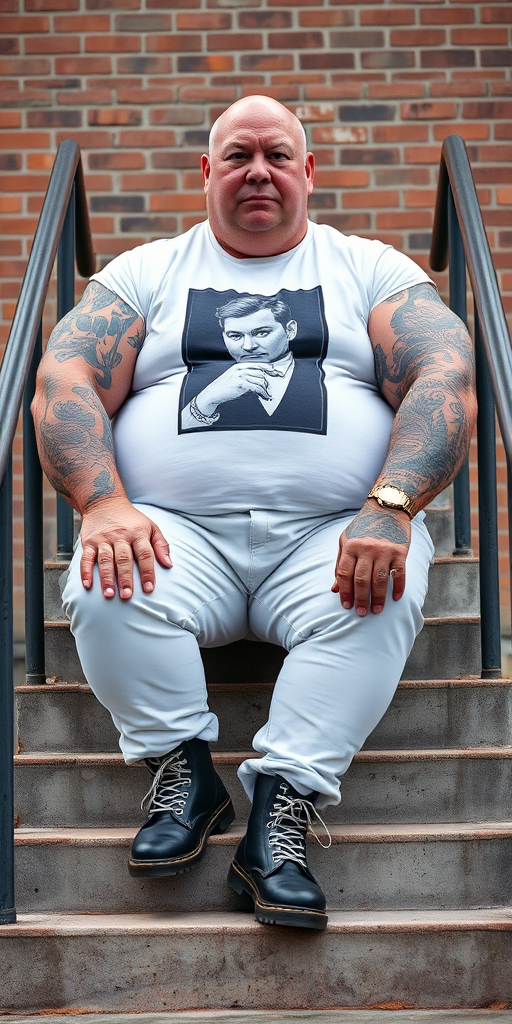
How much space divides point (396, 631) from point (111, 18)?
9.32ft

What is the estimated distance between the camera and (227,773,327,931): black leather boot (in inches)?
68.3

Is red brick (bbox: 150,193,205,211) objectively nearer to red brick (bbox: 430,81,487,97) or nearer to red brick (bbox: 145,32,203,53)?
red brick (bbox: 145,32,203,53)

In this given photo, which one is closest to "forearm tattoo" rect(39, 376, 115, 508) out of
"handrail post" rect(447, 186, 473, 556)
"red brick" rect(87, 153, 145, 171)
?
"handrail post" rect(447, 186, 473, 556)

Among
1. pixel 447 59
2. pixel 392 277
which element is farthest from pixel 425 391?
pixel 447 59

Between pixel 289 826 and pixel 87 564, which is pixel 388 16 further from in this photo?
pixel 289 826

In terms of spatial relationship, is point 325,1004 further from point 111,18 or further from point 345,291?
point 111,18

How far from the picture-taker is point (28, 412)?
249cm

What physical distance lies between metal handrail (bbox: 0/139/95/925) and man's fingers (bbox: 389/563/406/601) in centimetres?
65

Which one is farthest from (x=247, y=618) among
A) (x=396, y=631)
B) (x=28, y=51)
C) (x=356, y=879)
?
(x=28, y=51)

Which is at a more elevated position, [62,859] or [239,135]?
[239,135]

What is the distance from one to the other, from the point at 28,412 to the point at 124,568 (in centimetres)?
77

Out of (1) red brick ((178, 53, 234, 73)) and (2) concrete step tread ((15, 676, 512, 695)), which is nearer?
(2) concrete step tread ((15, 676, 512, 695))

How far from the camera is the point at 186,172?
12.5 feet

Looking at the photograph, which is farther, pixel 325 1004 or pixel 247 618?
pixel 247 618
